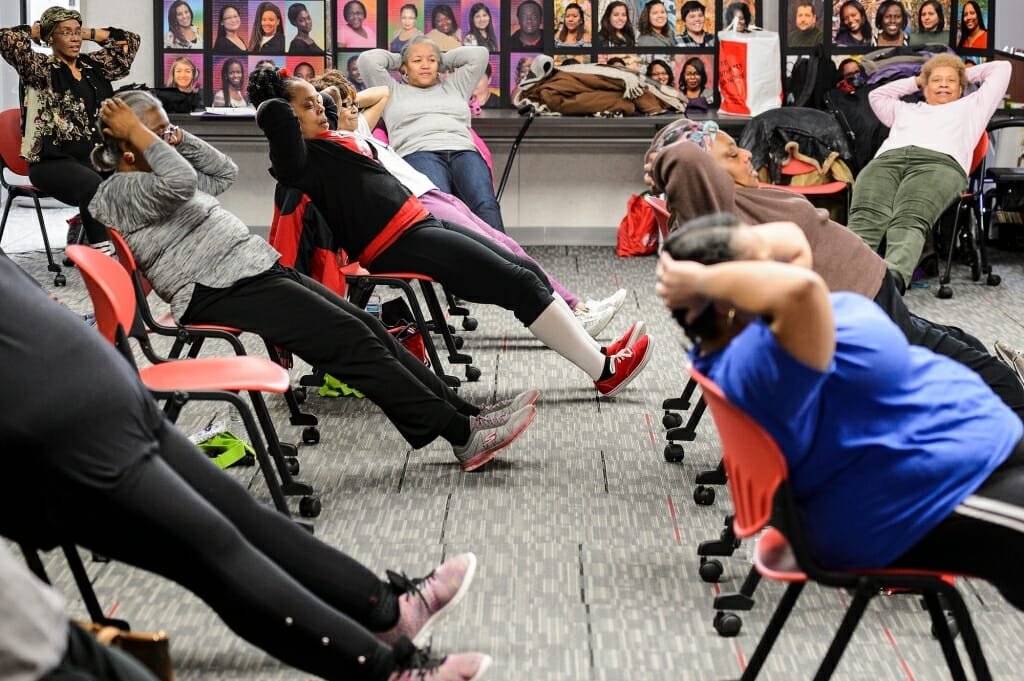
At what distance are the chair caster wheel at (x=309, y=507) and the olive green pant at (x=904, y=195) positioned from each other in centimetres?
334

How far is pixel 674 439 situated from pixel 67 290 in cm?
360

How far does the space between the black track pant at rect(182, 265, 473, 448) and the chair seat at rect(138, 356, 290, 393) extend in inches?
11.2

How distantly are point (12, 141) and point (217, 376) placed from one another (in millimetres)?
4143

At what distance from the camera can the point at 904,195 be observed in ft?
19.0

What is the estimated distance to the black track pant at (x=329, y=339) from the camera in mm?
3311

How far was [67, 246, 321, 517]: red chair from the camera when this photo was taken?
2.72 metres

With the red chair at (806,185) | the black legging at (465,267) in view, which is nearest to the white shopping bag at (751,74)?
the red chair at (806,185)

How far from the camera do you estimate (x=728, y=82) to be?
708 centimetres

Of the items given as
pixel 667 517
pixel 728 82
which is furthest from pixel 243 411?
pixel 728 82

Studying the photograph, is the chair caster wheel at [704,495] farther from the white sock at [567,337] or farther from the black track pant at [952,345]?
the white sock at [567,337]

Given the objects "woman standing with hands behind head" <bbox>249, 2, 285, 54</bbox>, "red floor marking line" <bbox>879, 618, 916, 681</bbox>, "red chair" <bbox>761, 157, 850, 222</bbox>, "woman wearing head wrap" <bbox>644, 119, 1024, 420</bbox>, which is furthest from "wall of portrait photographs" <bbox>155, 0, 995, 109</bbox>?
"red floor marking line" <bbox>879, 618, 916, 681</bbox>

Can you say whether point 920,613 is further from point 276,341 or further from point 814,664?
point 276,341

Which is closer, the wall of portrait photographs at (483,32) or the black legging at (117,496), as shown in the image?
the black legging at (117,496)

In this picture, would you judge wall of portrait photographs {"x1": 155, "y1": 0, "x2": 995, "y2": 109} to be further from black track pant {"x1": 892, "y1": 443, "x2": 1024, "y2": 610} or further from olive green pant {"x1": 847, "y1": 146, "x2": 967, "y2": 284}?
black track pant {"x1": 892, "y1": 443, "x2": 1024, "y2": 610}
